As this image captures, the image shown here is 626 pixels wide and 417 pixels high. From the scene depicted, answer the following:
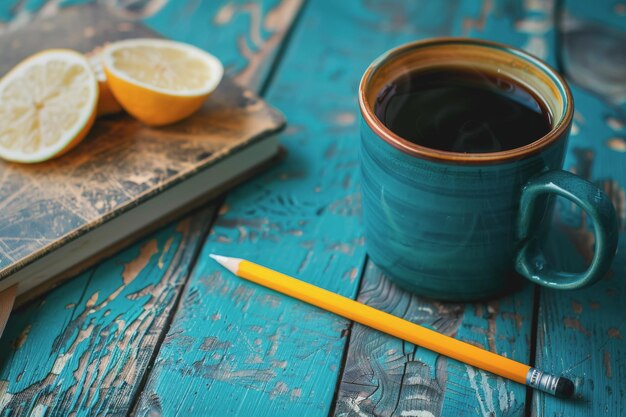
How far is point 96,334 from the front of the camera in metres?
0.65

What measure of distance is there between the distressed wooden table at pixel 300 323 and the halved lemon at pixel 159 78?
12 centimetres

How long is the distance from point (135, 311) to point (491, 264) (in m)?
0.34

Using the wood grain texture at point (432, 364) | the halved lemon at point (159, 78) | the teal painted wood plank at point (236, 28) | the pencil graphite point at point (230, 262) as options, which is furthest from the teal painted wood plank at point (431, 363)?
the teal painted wood plank at point (236, 28)

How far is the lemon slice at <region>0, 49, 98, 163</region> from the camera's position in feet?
2.45

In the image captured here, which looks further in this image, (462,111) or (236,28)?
(236,28)

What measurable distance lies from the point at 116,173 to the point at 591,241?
0.52m

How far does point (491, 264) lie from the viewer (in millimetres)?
617

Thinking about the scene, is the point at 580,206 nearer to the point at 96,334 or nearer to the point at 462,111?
the point at 462,111

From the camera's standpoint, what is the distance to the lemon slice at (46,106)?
748 mm

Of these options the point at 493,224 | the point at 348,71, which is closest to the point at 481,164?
the point at 493,224

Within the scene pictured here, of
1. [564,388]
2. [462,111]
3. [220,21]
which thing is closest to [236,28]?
[220,21]

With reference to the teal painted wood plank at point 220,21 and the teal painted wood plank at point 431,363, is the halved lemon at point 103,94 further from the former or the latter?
the teal painted wood plank at point 431,363

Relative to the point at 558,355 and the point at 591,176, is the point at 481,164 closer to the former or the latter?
the point at 558,355

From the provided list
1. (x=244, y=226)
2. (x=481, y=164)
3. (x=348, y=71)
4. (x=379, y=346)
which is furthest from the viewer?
(x=348, y=71)
